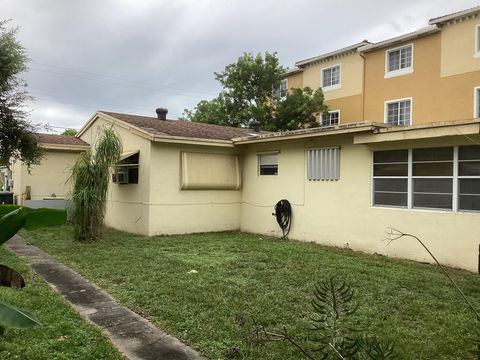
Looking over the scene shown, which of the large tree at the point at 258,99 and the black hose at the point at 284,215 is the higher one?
the large tree at the point at 258,99

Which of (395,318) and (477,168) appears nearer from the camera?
(395,318)

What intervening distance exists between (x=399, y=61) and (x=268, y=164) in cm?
1174

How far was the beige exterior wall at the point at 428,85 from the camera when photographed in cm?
1752

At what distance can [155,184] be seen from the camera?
11891mm

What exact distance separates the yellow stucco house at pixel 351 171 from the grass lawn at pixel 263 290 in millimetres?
874

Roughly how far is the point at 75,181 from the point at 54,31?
226 inches

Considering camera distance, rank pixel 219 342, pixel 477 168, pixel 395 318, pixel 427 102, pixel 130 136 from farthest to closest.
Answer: pixel 427 102, pixel 130 136, pixel 477 168, pixel 395 318, pixel 219 342

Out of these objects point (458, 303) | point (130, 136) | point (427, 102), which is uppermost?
point (427, 102)

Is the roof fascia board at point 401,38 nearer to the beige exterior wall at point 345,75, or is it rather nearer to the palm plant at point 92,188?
the beige exterior wall at point 345,75

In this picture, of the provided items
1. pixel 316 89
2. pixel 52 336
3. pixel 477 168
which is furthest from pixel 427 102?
pixel 52 336

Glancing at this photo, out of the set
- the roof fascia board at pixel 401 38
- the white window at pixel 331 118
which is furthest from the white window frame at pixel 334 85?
the roof fascia board at pixel 401 38

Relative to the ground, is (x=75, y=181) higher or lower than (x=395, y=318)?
higher

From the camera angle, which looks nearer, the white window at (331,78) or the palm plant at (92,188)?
the palm plant at (92,188)

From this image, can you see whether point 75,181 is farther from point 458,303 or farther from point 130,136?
point 458,303
